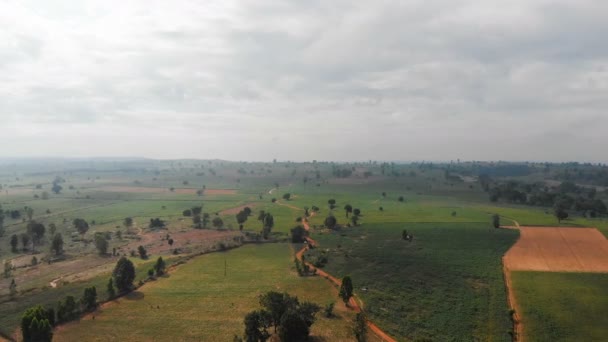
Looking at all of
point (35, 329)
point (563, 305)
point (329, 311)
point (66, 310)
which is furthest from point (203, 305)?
point (563, 305)

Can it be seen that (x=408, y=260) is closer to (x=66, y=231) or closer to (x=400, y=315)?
(x=400, y=315)

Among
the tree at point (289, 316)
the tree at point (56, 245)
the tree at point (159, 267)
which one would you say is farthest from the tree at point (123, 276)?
the tree at point (56, 245)

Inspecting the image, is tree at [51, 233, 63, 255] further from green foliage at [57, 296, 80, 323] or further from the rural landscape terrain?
green foliage at [57, 296, 80, 323]

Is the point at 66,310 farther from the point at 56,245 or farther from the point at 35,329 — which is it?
Result: the point at 56,245

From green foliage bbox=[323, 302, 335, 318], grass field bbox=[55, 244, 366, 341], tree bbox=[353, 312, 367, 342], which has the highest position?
tree bbox=[353, 312, 367, 342]

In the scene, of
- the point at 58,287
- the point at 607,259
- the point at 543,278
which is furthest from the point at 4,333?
the point at 607,259

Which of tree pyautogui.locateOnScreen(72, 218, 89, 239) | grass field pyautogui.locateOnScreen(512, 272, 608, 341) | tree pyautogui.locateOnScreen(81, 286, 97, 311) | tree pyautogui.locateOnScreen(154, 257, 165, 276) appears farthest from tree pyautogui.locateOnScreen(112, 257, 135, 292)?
grass field pyautogui.locateOnScreen(512, 272, 608, 341)
